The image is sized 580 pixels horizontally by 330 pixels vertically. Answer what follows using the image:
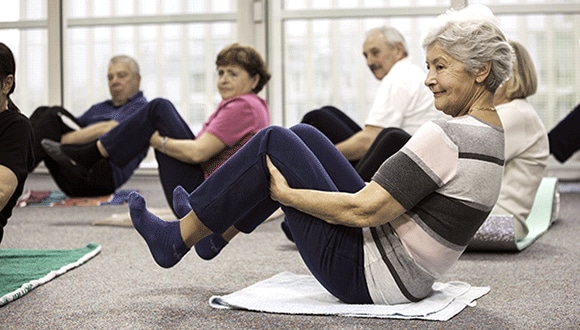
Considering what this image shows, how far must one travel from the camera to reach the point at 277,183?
2238 mm

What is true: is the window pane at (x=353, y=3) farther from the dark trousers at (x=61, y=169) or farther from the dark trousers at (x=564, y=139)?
the dark trousers at (x=61, y=169)

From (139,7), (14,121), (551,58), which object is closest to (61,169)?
(14,121)

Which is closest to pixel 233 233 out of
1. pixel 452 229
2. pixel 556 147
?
pixel 452 229

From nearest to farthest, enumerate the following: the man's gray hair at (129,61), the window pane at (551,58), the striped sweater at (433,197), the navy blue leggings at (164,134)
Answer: the striped sweater at (433,197), the navy blue leggings at (164,134), the man's gray hair at (129,61), the window pane at (551,58)

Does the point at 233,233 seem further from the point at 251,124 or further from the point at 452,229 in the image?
the point at 251,124

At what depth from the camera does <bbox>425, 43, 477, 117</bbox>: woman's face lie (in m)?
2.15

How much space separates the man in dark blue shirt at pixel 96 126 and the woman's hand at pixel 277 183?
3022 millimetres

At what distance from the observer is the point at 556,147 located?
19.5ft

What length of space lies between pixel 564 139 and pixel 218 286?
149 inches

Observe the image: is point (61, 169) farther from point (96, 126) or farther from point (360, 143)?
point (360, 143)

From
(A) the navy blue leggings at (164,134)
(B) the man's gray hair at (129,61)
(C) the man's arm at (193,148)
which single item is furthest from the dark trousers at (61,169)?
(C) the man's arm at (193,148)

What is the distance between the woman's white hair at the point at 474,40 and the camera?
2117mm

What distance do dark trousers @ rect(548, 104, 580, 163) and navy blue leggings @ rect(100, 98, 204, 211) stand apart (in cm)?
290

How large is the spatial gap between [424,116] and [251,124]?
0.84 meters
